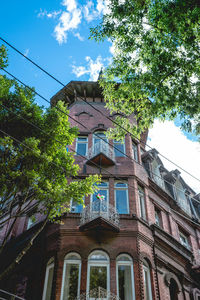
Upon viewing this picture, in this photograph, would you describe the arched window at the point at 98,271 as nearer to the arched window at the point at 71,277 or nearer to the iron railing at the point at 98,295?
the iron railing at the point at 98,295

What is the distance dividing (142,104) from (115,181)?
5.16m

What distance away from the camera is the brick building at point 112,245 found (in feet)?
37.8

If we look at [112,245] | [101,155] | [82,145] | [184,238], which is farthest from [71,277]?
[184,238]

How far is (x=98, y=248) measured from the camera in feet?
40.3

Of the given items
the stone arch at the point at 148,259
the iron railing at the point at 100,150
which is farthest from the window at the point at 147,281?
the iron railing at the point at 100,150

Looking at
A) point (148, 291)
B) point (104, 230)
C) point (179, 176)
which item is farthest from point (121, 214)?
point (179, 176)

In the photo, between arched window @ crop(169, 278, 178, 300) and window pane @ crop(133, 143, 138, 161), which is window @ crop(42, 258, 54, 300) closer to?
arched window @ crop(169, 278, 178, 300)

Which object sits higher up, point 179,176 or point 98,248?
point 179,176

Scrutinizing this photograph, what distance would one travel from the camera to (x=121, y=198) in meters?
14.6

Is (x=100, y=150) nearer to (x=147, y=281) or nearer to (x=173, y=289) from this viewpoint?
(x=147, y=281)

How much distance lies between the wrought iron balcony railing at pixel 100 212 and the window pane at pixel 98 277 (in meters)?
2.03

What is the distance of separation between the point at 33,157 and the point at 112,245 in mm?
5452

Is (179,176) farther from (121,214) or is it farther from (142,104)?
(142,104)

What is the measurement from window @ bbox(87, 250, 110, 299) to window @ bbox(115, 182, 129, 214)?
8.53ft
